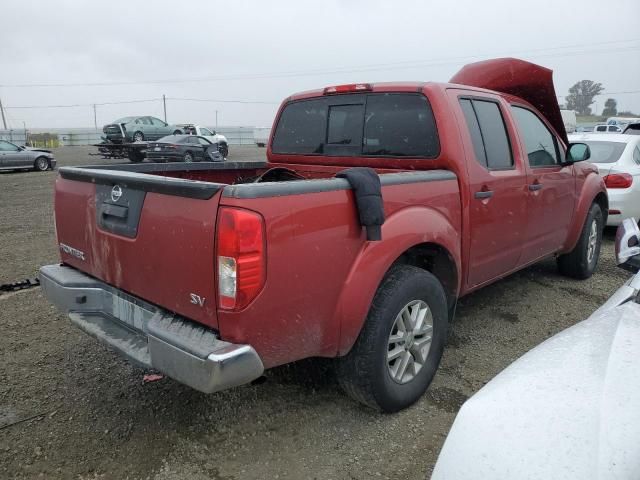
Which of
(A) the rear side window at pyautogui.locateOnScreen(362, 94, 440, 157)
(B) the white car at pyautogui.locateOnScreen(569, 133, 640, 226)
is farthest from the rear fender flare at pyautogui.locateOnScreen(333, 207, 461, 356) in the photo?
(B) the white car at pyautogui.locateOnScreen(569, 133, 640, 226)

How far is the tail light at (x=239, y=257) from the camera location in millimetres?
1992

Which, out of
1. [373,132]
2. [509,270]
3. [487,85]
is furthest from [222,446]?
[487,85]

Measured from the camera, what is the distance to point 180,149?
20.6 meters

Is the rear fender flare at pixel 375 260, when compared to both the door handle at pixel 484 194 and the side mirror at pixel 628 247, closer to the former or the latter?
the door handle at pixel 484 194

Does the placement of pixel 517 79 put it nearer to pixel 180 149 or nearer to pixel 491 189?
pixel 491 189

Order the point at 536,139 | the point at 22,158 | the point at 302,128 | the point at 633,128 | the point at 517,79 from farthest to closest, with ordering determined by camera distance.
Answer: the point at 22,158, the point at 633,128, the point at 517,79, the point at 536,139, the point at 302,128

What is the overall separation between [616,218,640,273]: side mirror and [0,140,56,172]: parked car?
65.4ft

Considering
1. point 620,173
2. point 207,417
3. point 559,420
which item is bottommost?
point 207,417

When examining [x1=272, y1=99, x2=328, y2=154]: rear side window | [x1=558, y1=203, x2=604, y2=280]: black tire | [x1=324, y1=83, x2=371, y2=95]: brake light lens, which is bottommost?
[x1=558, y1=203, x2=604, y2=280]: black tire

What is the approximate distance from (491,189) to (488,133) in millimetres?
473

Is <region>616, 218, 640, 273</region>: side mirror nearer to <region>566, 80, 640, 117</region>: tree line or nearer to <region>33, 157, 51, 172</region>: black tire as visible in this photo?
<region>33, 157, 51, 172</region>: black tire

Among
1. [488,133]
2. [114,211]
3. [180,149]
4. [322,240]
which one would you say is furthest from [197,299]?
[180,149]

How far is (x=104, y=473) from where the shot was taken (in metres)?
2.38

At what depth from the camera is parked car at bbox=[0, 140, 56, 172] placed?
58.2 ft
